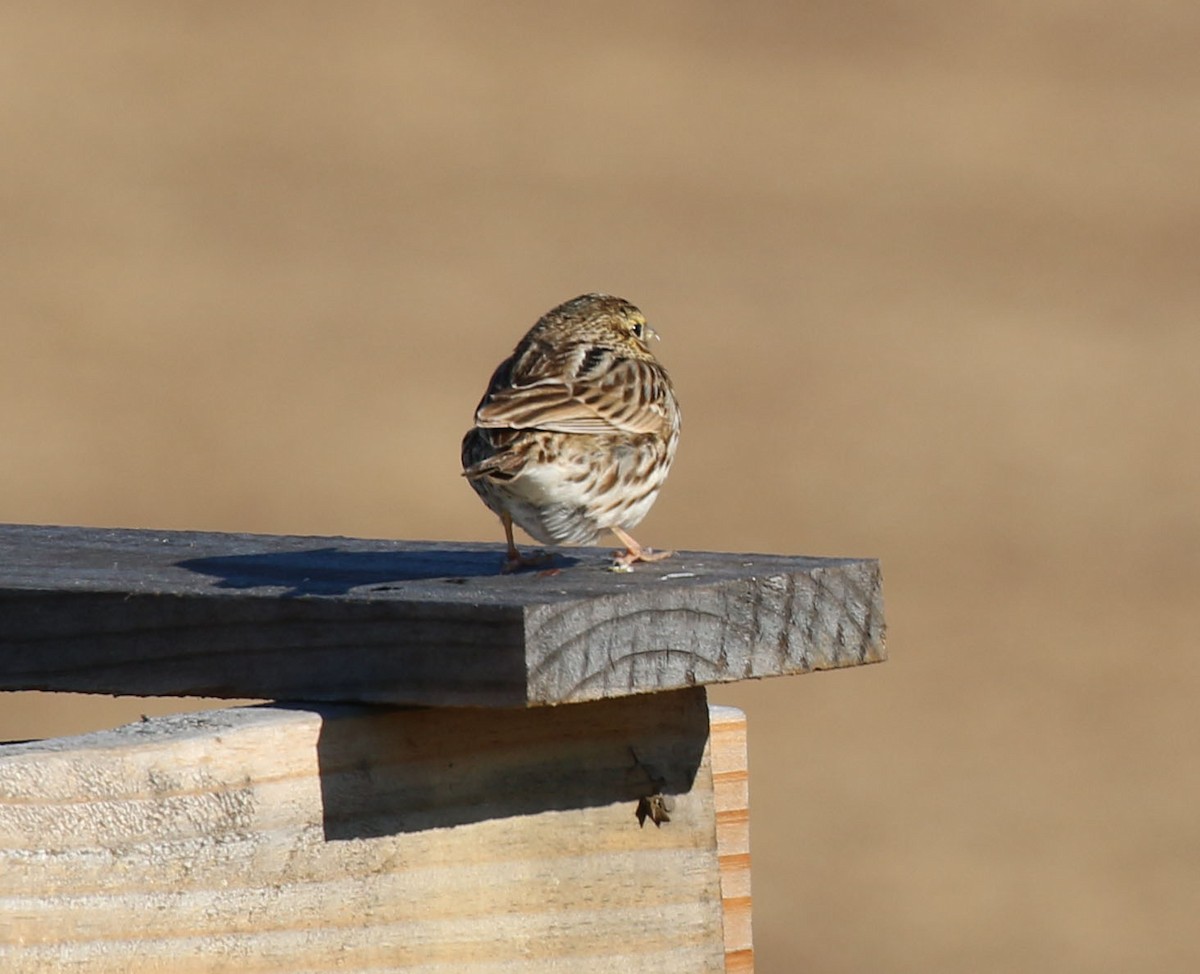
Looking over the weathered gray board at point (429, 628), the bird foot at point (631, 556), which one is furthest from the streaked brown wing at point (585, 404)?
the weathered gray board at point (429, 628)

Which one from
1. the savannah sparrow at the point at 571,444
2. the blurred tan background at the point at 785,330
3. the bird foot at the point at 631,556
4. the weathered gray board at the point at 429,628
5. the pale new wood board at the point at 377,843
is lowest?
the pale new wood board at the point at 377,843

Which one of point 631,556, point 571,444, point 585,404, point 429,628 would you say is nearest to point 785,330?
point 585,404

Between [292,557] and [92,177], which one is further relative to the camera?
[92,177]

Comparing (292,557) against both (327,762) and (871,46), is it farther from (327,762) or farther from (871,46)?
(871,46)

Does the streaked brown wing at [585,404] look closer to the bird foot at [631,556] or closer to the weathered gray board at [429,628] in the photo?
the bird foot at [631,556]

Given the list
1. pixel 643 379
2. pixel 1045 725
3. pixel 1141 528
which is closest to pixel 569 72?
pixel 1141 528

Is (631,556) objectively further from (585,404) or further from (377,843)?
(377,843)
